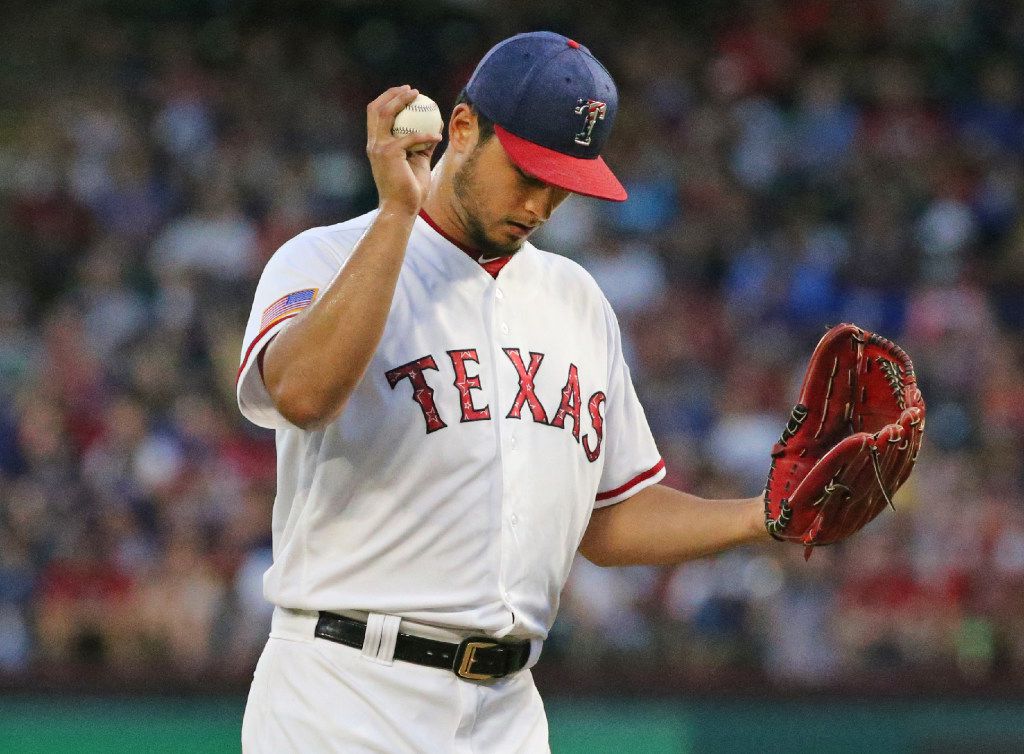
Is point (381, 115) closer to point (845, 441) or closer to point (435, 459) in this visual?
point (435, 459)

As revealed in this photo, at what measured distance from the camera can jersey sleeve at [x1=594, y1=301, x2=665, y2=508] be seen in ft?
9.96

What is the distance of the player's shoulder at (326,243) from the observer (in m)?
2.68

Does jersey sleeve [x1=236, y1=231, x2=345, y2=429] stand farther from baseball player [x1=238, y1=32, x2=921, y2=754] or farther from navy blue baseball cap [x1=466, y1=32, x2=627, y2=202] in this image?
navy blue baseball cap [x1=466, y1=32, x2=627, y2=202]

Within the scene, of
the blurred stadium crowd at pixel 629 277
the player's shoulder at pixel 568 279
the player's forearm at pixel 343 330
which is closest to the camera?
the player's forearm at pixel 343 330

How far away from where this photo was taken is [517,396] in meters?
2.74

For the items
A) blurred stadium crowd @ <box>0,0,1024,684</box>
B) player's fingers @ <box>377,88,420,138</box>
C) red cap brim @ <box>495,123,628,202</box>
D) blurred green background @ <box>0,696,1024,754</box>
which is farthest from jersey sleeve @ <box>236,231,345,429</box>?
blurred stadium crowd @ <box>0,0,1024,684</box>

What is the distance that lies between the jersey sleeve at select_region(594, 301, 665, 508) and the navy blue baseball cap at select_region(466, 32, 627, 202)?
0.38 meters

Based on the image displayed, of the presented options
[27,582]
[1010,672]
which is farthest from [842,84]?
[27,582]

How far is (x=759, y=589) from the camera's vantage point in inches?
260

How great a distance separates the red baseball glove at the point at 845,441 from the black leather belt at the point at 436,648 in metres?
0.57

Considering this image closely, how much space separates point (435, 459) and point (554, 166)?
0.54m

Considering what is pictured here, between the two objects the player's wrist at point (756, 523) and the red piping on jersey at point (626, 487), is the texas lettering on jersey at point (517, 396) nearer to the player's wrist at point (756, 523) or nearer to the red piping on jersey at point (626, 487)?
the red piping on jersey at point (626, 487)

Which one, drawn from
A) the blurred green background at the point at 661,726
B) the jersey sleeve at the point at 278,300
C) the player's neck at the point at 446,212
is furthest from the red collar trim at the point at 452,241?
the blurred green background at the point at 661,726

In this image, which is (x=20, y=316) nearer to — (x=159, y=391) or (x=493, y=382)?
(x=159, y=391)
